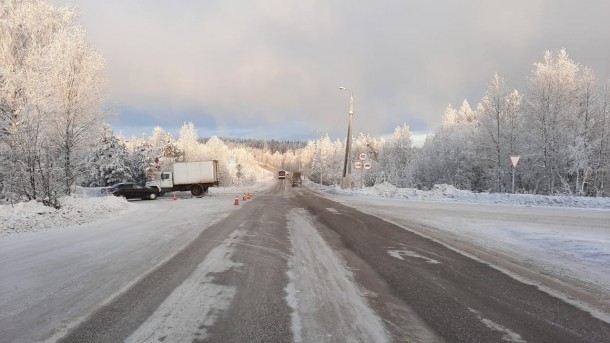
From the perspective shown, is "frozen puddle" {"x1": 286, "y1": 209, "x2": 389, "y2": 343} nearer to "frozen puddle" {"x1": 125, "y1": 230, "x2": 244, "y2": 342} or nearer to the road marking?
"frozen puddle" {"x1": 125, "y1": 230, "x2": 244, "y2": 342}

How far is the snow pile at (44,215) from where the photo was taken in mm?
12500

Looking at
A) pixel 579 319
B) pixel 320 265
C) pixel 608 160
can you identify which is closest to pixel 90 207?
pixel 320 265

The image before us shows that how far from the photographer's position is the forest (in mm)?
18219

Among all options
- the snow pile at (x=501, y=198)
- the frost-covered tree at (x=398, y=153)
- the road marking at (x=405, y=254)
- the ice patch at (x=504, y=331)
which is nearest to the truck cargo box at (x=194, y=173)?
the snow pile at (x=501, y=198)

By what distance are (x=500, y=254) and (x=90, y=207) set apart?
16936mm

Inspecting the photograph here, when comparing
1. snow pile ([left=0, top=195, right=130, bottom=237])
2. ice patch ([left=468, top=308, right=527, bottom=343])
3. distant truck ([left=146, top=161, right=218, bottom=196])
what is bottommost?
ice patch ([left=468, top=308, right=527, bottom=343])

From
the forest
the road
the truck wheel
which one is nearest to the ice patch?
the road

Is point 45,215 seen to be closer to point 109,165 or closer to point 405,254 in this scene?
point 405,254

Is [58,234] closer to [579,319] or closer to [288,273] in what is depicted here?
[288,273]

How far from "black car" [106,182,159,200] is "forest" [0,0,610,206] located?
2.50 m

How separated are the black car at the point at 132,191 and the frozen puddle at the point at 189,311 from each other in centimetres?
2839

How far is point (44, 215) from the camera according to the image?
46.1 feet

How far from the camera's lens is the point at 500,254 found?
8508 millimetres

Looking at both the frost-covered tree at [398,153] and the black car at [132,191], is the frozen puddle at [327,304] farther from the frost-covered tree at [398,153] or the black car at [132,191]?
the frost-covered tree at [398,153]
